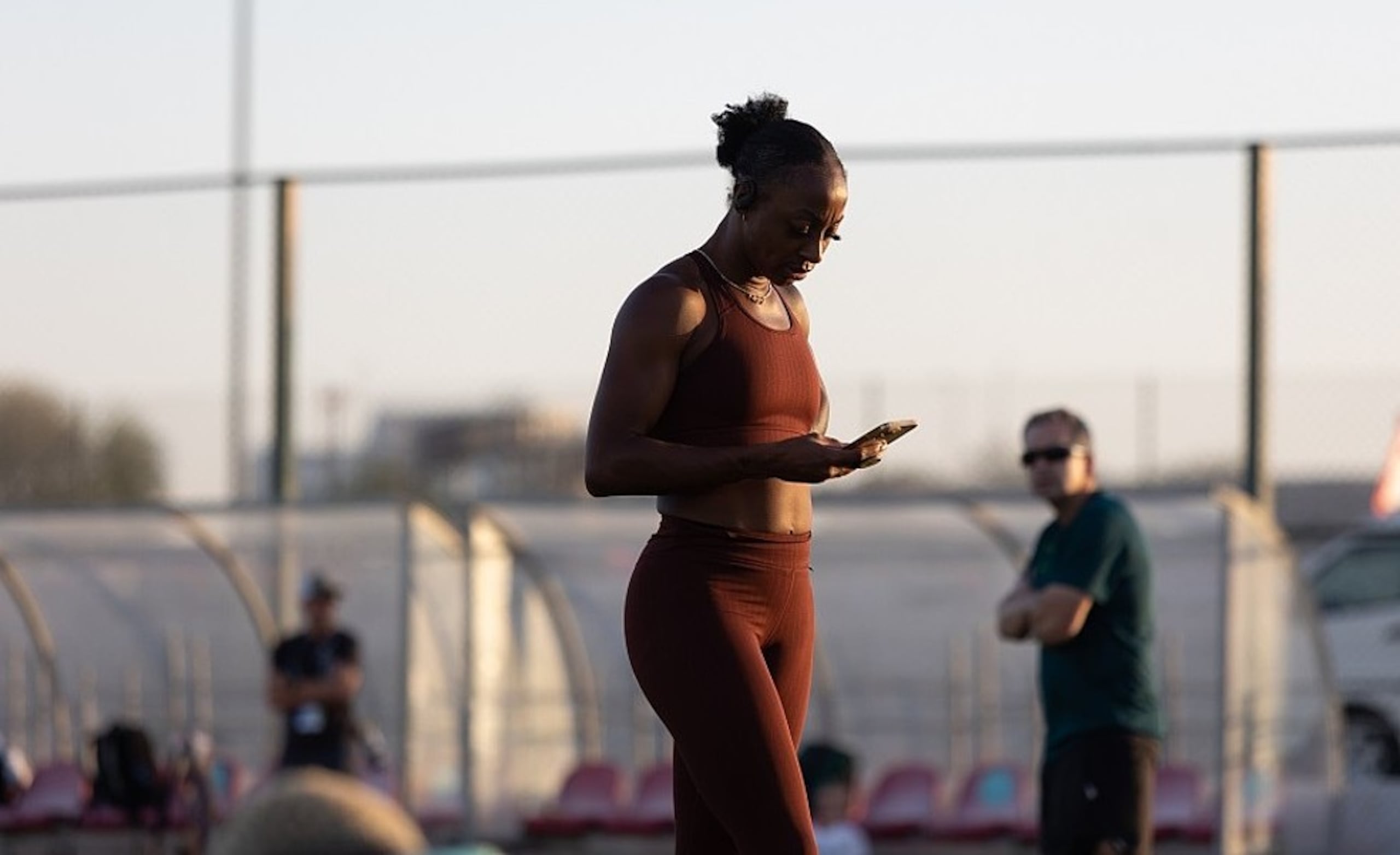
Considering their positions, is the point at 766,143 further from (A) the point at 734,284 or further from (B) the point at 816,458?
(B) the point at 816,458

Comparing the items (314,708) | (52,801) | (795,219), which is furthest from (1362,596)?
(795,219)

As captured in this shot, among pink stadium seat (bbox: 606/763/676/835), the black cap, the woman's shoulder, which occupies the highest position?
the woman's shoulder

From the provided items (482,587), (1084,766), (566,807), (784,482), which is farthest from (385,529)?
(784,482)

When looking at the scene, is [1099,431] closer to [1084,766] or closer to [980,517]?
[980,517]

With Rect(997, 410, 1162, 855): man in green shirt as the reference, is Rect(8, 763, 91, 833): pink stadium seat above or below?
below

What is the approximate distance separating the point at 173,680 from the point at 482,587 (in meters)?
1.94

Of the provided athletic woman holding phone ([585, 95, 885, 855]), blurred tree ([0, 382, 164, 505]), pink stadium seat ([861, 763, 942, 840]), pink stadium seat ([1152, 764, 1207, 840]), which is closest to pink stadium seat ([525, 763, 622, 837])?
pink stadium seat ([861, 763, 942, 840])

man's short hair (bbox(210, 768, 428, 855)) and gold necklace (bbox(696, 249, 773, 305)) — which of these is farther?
gold necklace (bbox(696, 249, 773, 305))

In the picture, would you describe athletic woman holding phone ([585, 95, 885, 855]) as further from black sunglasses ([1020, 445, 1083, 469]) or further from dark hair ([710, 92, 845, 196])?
black sunglasses ([1020, 445, 1083, 469])

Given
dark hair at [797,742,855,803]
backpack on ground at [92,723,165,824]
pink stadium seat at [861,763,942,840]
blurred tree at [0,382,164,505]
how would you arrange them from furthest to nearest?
blurred tree at [0,382,164,505] < backpack on ground at [92,723,165,824] < pink stadium seat at [861,763,942,840] < dark hair at [797,742,855,803]

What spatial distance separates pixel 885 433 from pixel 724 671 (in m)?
0.49

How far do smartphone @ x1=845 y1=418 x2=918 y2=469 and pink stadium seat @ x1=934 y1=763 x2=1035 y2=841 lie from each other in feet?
28.0

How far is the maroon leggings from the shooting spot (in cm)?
437

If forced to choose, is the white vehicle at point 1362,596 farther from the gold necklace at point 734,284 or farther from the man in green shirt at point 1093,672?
the gold necklace at point 734,284
